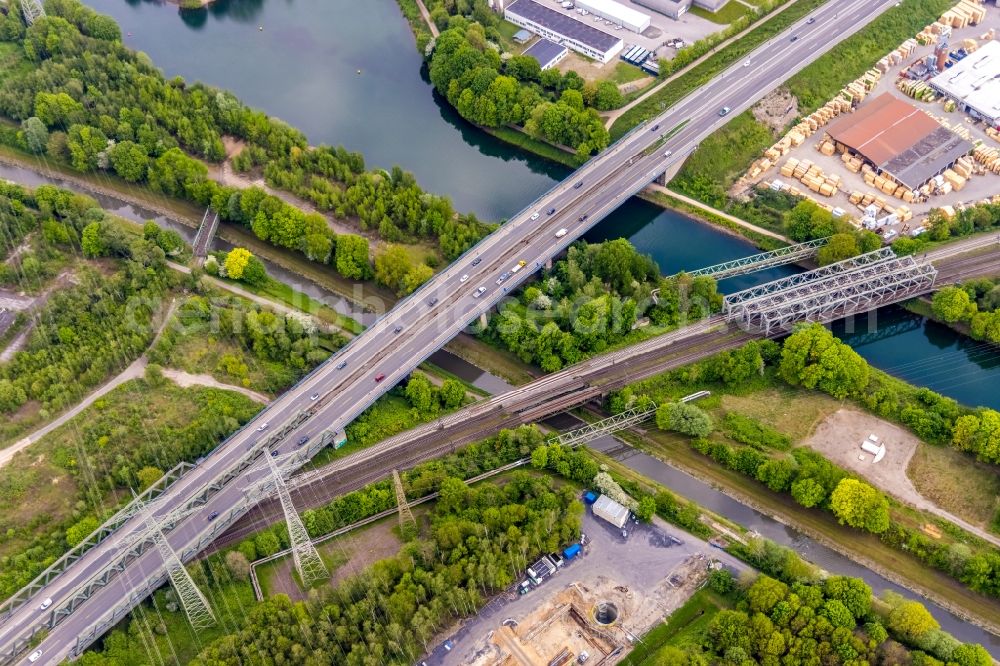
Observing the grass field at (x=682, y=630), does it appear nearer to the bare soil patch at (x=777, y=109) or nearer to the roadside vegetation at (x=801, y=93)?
the roadside vegetation at (x=801, y=93)

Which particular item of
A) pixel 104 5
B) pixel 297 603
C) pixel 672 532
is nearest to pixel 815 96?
pixel 672 532

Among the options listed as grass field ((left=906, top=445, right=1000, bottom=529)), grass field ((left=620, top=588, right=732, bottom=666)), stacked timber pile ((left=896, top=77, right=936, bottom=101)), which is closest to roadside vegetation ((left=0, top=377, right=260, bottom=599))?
grass field ((left=620, top=588, right=732, bottom=666))

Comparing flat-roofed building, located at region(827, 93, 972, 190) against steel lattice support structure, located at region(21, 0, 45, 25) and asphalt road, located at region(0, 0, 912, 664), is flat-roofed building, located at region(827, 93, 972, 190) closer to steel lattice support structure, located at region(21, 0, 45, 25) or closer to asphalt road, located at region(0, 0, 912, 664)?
asphalt road, located at region(0, 0, 912, 664)

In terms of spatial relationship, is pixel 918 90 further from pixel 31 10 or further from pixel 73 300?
pixel 31 10

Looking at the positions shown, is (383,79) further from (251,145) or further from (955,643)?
(955,643)

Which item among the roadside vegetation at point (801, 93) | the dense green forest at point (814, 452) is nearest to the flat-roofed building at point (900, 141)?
the roadside vegetation at point (801, 93)

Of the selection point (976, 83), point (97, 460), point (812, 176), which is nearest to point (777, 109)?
point (812, 176)
